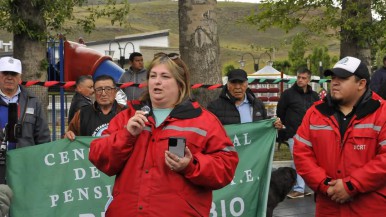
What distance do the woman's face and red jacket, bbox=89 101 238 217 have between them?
0.27ft

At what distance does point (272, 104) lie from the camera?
21.8 m

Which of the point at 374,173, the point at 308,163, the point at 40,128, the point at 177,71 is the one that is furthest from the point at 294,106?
the point at 177,71

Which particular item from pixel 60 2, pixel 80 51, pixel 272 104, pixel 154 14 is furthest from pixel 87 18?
pixel 154 14

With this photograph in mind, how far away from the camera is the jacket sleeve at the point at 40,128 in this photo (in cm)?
750

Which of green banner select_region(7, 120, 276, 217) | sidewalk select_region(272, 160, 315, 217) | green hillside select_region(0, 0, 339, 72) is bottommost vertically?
sidewalk select_region(272, 160, 315, 217)

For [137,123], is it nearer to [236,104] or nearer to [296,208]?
[236,104]

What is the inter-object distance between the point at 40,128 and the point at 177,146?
355 cm

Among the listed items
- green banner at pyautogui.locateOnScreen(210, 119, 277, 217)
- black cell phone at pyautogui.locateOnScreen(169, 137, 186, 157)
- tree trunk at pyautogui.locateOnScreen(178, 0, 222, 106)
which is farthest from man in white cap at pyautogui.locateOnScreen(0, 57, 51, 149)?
black cell phone at pyautogui.locateOnScreen(169, 137, 186, 157)

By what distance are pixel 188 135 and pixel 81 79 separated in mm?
5378

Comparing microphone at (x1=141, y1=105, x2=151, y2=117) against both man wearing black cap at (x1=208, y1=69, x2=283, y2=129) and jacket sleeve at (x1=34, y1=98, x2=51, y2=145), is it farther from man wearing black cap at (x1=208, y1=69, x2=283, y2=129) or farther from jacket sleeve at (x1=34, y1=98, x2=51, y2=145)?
Answer: man wearing black cap at (x1=208, y1=69, x2=283, y2=129)

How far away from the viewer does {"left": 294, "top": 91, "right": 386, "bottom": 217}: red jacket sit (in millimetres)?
5559

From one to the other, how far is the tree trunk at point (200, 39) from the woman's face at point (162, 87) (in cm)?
527

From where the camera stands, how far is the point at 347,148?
564 cm

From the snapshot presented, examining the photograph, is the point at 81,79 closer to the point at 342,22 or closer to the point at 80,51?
the point at 80,51
